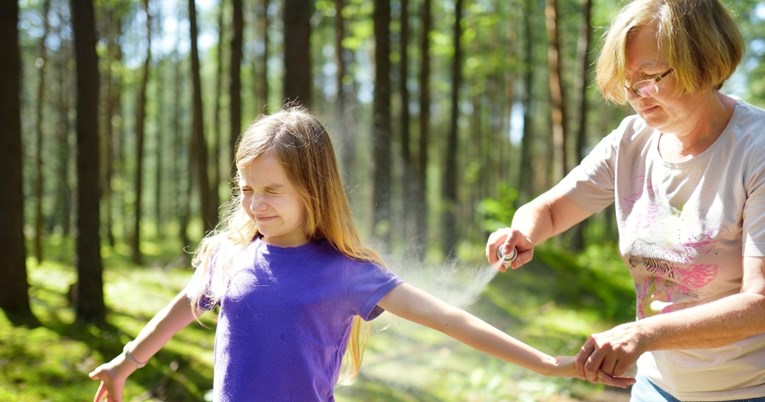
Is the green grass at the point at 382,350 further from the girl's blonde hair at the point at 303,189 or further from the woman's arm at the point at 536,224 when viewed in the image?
the girl's blonde hair at the point at 303,189

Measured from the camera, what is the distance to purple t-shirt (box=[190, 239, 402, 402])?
2105 millimetres

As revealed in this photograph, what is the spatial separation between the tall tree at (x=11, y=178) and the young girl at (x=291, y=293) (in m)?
5.73

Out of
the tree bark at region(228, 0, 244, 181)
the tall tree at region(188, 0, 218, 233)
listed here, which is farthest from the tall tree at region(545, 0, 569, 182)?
the tall tree at region(188, 0, 218, 233)

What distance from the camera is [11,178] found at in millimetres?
7457

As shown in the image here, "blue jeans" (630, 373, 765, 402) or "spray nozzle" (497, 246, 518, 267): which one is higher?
"spray nozzle" (497, 246, 518, 267)

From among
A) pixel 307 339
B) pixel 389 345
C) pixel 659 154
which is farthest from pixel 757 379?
pixel 389 345

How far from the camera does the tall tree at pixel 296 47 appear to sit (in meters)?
7.41

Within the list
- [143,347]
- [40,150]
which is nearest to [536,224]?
[143,347]

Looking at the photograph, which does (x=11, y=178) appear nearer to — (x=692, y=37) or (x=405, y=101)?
(x=692, y=37)

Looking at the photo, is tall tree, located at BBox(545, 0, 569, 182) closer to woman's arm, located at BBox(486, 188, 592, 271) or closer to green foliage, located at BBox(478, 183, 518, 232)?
green foliage, located at BBox(478, 183, 518, 232)

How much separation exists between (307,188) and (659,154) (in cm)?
113

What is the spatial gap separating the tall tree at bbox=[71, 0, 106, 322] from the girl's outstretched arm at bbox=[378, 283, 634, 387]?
635 centimetres

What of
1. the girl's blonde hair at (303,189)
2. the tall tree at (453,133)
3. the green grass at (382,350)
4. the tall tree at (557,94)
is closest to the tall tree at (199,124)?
the green grass at (382,350)

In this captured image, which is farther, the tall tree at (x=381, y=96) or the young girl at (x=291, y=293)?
the tall tree at (x=381, y=96)
